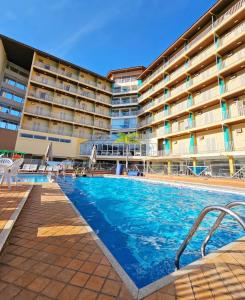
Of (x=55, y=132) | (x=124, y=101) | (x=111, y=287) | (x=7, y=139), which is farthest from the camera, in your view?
(x=124, y=101)

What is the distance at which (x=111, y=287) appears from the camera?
170 cm

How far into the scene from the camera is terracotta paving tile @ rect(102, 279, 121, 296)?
163 cm

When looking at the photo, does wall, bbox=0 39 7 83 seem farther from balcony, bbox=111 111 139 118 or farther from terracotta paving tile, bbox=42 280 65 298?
terracotta paving tile, bbox=42 280 65 298

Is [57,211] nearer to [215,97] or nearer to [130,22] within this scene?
[215,97]

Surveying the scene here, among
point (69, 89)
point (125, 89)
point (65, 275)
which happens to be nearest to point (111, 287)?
point (65, 275)

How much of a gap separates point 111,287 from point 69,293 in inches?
16.7

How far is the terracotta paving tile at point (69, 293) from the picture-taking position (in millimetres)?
1546

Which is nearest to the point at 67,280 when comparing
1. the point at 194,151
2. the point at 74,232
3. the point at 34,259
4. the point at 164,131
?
the point at 34,259

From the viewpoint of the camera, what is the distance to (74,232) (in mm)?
3049

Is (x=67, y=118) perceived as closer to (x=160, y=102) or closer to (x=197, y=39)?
(x=160, y=102)

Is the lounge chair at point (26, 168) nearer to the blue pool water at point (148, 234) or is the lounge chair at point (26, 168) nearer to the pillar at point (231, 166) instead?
the blue pool water at point (148, 234)

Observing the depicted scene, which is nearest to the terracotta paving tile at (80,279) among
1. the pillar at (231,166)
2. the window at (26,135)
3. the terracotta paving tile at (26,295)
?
the terracotta paving tile at (26,295)

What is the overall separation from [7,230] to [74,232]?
3.65ft

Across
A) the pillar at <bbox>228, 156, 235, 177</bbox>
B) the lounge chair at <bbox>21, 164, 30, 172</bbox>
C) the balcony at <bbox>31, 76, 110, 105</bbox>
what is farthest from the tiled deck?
the balcony at <bbox>31, 76, 110, 105</bbox>
